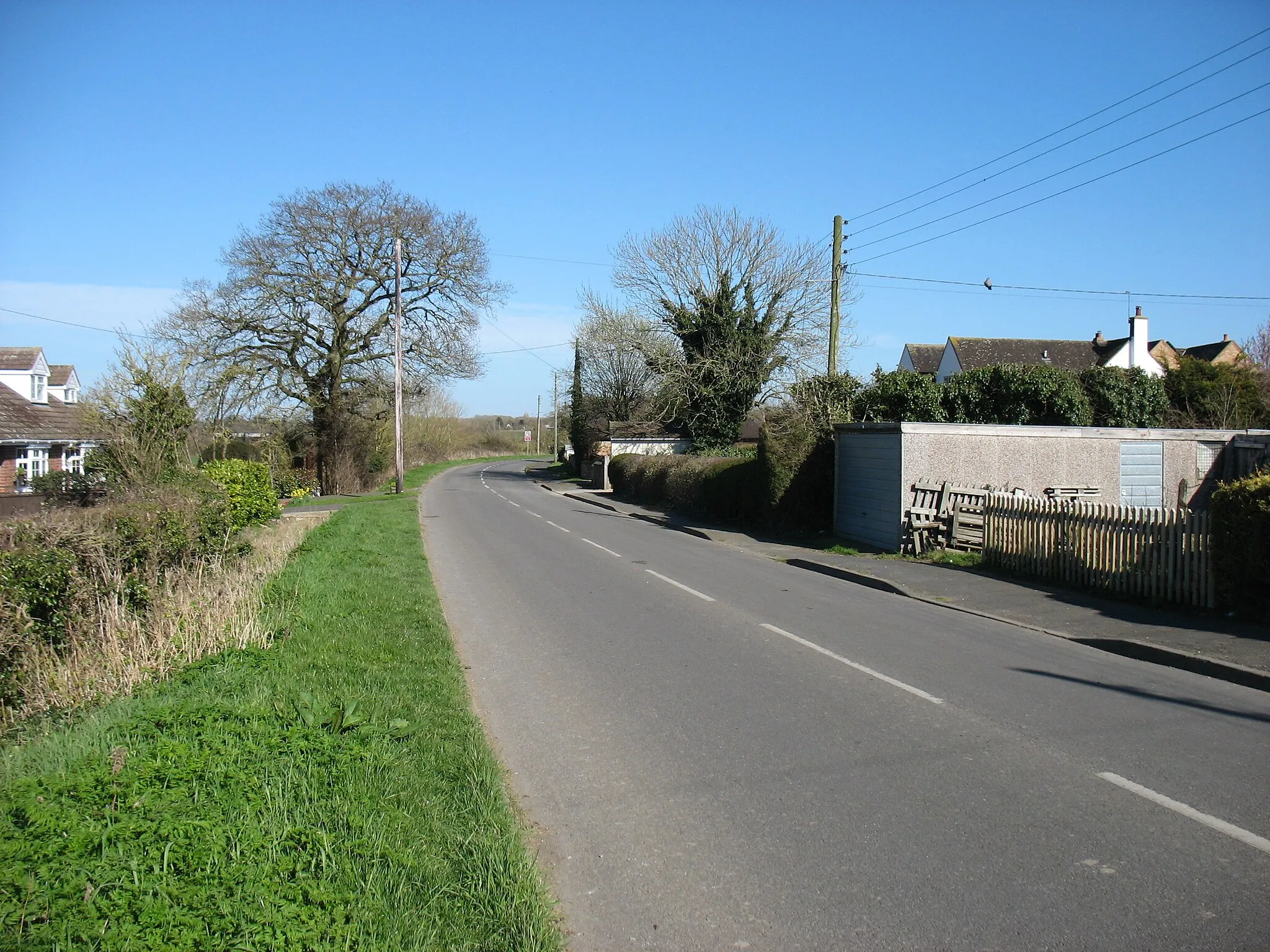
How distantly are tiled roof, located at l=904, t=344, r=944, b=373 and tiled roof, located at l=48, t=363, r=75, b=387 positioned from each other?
159 feet

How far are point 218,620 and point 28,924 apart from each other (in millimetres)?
5686

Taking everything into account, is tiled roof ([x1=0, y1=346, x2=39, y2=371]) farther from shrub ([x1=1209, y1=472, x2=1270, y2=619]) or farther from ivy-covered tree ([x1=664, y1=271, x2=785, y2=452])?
shrub ([x1=1209, y1=472, x2=1270, y2=619])

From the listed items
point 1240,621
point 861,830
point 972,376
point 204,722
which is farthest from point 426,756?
point 972,376

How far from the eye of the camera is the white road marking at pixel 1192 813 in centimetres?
465

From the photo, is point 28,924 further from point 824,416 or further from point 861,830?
point 824,416

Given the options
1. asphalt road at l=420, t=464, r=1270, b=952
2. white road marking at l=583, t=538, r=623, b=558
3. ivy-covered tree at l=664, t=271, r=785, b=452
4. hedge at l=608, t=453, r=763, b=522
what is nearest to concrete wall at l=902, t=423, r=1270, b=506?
white road marking at l=583, t=538, r=623, b=558

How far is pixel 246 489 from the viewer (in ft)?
72.0

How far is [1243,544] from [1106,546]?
8.30ft

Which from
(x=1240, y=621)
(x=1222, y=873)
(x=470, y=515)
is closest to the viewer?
(x=1222, y=873)

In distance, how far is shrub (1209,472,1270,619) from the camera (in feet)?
32.8

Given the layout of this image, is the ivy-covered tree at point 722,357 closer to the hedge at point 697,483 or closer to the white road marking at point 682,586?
the hedge at point 697,483

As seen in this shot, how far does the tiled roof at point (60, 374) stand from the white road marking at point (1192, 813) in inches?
2010

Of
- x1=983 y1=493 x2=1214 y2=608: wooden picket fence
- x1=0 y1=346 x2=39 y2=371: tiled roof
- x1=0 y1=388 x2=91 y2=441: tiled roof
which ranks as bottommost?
x1=983 y1=493 x2=1214 y2=608: wooden picket fence

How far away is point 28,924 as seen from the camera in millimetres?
3334
